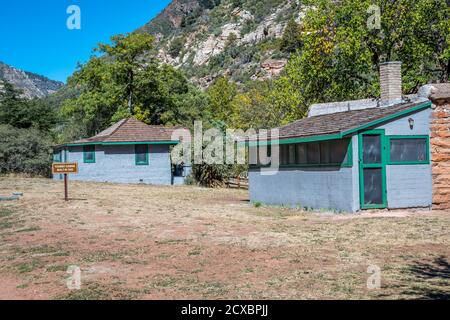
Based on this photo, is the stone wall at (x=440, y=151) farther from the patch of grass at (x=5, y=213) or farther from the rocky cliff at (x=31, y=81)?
the rocky cliff at (x=31, y=81)

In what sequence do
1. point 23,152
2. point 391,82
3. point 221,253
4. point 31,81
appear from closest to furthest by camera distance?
1. point 221,253
2. point 391,82
3. point 23,152
4. point 31,81

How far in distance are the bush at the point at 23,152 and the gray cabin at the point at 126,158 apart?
534cm

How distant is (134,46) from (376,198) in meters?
32.8

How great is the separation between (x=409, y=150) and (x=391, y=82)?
2.93m

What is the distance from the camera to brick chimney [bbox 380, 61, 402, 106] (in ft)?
60.2

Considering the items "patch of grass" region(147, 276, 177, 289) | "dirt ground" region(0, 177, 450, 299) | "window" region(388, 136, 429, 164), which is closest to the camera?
"dirt ground" region(0, 177, 450, 299)

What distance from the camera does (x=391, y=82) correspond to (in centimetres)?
1848

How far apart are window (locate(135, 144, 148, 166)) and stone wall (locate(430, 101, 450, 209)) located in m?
20.9

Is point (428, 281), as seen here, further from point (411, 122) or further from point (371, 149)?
point (411, 122)

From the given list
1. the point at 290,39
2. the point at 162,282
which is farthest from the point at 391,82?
the point at 290,39

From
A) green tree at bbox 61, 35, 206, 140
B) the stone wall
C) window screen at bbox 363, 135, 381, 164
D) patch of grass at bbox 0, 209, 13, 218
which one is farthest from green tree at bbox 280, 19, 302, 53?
patch of grass at bbox 0, 209, 13, 218

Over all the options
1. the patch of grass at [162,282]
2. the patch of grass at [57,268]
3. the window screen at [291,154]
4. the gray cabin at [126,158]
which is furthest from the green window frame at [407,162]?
the gray cabin at [126,158]

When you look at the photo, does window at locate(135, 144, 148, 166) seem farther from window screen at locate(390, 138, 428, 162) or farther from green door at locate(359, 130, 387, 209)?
window screen at locate(390, 138, 428, 162)

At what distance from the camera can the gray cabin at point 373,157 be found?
53.2 feet
